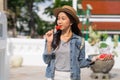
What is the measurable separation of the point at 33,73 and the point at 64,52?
506cm

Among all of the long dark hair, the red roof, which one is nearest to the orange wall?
the red roof

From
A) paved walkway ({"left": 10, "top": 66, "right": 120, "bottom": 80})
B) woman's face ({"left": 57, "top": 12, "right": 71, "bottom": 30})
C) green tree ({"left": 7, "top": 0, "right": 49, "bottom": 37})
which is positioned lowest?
paved walkway ({"left": 10, "top": 66, "right": 120, "bottom": 80})

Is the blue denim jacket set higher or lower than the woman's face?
lower

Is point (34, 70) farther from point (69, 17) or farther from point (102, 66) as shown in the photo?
point (69, 17)

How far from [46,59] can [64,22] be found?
0.36 m

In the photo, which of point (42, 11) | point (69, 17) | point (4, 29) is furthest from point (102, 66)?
point (42, 11)

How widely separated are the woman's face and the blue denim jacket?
11 centimetres

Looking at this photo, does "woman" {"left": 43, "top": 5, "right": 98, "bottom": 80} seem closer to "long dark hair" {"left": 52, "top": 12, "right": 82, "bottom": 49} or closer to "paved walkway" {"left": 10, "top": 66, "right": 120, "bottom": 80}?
"long dark hair" {"left": 52, "top": 12, "right": 82, "bottom": 49}

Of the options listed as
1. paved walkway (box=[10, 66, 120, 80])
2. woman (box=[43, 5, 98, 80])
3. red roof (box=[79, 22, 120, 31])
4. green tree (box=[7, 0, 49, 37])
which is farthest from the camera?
green tree (box=[7, 0, 49, 37])

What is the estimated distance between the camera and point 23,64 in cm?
971

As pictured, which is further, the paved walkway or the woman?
the paved walkway

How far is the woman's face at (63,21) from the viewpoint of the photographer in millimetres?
3425

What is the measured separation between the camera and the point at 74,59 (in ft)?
11.1

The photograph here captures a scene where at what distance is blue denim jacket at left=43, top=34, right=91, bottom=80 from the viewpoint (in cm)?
338
